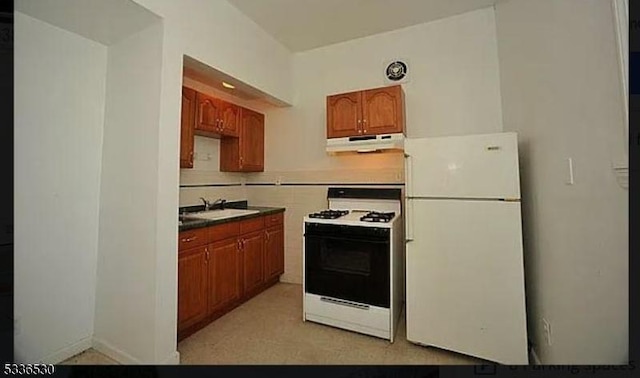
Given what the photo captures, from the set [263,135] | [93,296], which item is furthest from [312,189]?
[93,296]

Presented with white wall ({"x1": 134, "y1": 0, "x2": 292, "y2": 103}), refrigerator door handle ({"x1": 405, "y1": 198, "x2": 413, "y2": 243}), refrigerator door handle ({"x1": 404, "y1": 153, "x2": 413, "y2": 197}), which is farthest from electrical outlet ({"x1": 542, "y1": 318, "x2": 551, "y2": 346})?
white wall ({"x1": 134, "y1": 0, "x2": 292, "y2": 103})

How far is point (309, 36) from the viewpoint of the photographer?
2.80 metres

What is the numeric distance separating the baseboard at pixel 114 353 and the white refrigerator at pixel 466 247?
5.95 feet

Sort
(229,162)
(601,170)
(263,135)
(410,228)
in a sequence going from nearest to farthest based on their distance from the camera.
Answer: (601,170) → (410,228) → (229,162) → (263,135)

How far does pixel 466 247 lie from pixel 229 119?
241 cm

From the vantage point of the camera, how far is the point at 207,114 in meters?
2.51

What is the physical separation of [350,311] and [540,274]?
1.27 meters

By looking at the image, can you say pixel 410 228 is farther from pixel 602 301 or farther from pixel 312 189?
pixel 312 189

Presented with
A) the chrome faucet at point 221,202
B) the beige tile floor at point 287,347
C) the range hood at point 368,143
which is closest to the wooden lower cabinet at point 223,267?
the beige tile floor at point 287,347

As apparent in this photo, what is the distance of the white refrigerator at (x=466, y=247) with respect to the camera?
164 cm

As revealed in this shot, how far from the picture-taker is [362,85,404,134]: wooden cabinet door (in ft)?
7.97

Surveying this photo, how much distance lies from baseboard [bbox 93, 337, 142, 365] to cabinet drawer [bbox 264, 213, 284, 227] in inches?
58.3

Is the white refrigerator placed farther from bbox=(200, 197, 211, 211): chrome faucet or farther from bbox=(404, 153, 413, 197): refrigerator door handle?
bbox=(200, 197, 211, 211): chrome faucet

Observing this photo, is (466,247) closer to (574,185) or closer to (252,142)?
(574,185)
